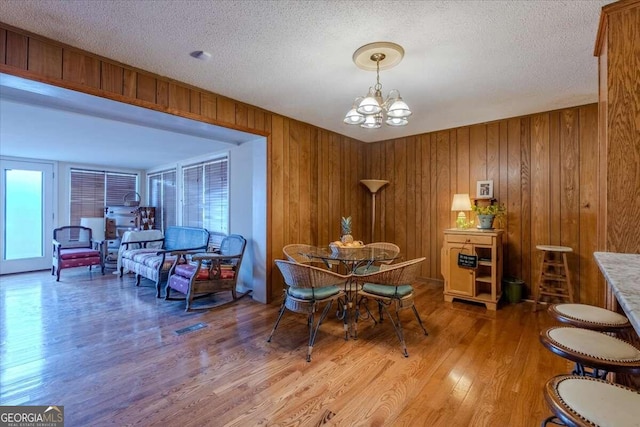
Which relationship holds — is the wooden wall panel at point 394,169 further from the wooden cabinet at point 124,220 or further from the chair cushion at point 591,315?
the wooden cabinet at point 124,220

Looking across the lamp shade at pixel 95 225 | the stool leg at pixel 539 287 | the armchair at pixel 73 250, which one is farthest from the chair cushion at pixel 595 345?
the lamp shade at pixel 95 225

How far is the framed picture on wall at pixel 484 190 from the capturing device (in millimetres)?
4121

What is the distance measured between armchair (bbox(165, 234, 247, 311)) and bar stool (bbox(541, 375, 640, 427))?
344 centimetres

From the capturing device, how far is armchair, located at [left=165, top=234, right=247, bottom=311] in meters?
3.66

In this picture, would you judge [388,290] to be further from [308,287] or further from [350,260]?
[308,287]

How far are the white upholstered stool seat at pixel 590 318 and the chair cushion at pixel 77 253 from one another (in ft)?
21.4

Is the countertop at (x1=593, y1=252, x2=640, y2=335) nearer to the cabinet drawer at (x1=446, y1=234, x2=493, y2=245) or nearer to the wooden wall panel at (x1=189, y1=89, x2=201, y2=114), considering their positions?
the cabinet drawer at (x1=446, y1=234, x2=493, y2=245)

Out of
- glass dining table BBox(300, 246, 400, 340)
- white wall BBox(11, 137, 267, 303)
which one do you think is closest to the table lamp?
glass dining table BBox(300, 246, 400, 340)

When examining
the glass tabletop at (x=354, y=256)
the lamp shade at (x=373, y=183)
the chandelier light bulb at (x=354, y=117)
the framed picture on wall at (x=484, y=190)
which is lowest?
the glass tabletop at (x=354, y=256)

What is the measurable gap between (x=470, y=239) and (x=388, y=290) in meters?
1.66

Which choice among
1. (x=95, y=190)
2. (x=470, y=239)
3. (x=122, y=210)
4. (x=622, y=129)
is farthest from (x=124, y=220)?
(x=622, y=129)

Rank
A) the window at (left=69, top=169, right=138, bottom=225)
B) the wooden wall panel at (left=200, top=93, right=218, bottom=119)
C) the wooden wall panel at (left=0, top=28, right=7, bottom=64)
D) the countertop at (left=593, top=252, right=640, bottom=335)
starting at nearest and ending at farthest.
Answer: the countertop at (left=593, top=252, right=640, bottom=335), the wooden wall panel at (left=0, top=28, right=7, bottom=64), the wooden wall panel at (left=200, top=93, right=218, bottom=119), the window at (left=69, top=169, right=138, bottom=225)

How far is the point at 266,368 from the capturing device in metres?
2.26

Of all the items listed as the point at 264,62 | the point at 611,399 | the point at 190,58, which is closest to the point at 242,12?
the point at 264,62
